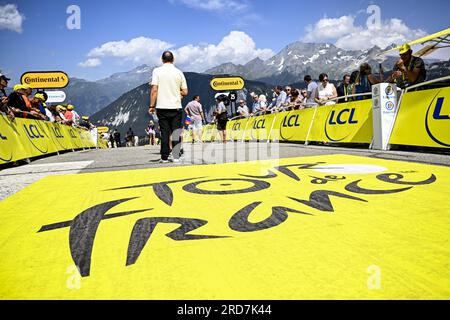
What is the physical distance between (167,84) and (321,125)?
517 centimetres

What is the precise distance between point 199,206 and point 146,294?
126 centimetres

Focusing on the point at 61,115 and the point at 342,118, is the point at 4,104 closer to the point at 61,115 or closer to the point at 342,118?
the point at 342,118

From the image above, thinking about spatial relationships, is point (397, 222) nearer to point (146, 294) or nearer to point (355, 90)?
point (146, 294)

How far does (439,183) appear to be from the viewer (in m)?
3.13

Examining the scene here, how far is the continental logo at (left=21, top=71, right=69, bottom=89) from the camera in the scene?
81.0ft

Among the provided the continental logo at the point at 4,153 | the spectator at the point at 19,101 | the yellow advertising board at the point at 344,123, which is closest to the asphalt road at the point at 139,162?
the continental logo at the point at 4,153

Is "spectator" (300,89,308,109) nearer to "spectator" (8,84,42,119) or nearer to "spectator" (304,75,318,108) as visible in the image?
"spectator" (304,75,318,108)

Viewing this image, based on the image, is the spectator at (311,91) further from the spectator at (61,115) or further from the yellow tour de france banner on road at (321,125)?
the spectator at (61,115)

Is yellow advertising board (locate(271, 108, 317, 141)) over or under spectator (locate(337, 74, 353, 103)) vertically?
under

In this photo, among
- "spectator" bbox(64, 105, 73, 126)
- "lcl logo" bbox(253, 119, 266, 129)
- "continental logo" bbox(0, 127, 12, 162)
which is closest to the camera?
"continental logo" bbox(0, 127, 12, 162)

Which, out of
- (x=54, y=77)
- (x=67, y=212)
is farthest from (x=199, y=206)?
(x=54, y=77)

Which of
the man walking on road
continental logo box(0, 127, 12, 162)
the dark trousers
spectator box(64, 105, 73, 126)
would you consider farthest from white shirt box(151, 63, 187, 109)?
spectator box(64, 105, 73, 126)

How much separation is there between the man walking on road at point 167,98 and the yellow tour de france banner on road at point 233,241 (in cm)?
290

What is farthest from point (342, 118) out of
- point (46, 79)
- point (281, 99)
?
point (46, 79)
